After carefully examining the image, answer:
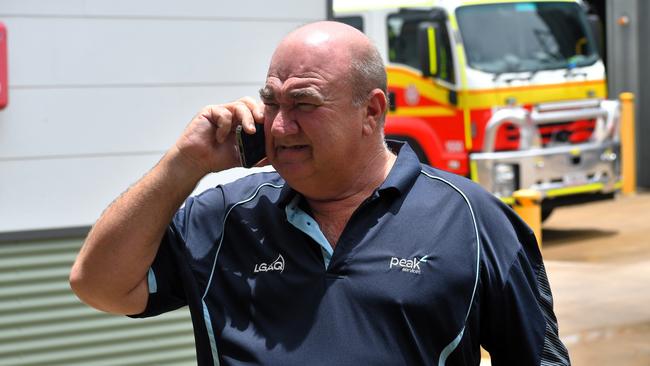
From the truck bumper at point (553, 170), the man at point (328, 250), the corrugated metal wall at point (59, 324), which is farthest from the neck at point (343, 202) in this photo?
the truck bumper at point (553, 170)

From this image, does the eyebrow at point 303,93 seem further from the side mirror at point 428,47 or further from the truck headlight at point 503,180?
the side mirror at point 428,47

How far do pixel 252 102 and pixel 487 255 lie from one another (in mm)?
641

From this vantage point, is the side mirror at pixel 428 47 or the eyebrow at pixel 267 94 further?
the side mirror at pixel 428 47

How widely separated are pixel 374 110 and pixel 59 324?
242 cm

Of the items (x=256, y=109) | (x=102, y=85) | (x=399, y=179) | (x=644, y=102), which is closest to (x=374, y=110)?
(x=399, y=179)

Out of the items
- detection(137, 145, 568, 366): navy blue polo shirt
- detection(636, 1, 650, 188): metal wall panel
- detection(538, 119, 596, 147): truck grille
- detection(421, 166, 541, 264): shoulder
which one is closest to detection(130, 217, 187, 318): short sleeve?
detection(137, 145, 568, 366): navy blue polo shirt

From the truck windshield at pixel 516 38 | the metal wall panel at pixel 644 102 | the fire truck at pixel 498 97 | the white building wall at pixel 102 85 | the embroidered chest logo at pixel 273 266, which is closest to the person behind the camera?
the embroidered chest logo at pixel 273 266

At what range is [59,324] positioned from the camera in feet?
14.4

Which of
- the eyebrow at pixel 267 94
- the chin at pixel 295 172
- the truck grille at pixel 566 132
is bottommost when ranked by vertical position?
the truck grille at pixel 566 132

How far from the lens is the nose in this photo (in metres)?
2.31

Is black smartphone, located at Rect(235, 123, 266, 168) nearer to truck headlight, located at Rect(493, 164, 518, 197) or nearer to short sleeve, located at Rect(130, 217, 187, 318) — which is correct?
short sleeve, located at Rect(130, 217, 187, 318)

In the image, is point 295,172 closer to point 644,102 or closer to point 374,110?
point 374,110

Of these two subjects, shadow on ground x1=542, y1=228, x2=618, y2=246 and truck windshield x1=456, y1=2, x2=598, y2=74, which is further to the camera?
shadow on ground x1=542, y1=228, x2=618, y2=246

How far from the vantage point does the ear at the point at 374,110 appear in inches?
95.7
